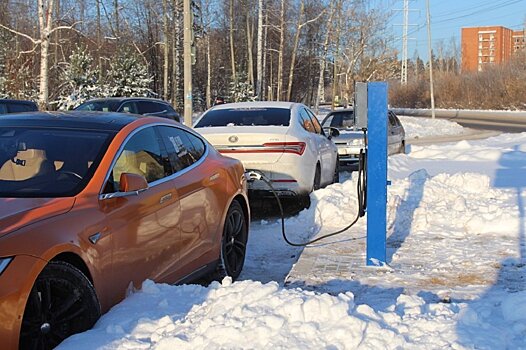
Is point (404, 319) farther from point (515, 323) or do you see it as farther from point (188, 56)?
point (188, 56)

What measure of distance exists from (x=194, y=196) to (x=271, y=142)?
355 cm

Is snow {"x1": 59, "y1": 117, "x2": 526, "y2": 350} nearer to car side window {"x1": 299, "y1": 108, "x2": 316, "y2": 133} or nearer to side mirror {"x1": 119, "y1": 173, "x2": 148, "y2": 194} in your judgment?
side mirror {"x1": 119, "y1": 173, "x2": 148, "y2": 194}

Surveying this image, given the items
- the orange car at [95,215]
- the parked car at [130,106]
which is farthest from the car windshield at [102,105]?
the orange car at [95,215]

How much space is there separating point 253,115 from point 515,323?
6211 mm

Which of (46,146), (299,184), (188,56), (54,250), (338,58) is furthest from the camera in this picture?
(338,58)

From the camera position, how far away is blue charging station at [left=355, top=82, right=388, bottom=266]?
19.3ft

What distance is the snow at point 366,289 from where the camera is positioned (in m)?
3.35

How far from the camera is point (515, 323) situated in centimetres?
373

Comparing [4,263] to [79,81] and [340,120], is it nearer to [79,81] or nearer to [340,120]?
[340,120]

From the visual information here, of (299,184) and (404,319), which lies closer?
(404,319)

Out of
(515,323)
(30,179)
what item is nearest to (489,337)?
(515,323)

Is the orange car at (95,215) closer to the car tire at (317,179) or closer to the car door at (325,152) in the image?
the car tire at (317,179)

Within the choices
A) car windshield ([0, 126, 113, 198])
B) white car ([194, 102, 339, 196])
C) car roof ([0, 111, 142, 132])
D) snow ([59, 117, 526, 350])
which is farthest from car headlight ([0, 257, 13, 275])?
white car ([194, 102, 339, 196])

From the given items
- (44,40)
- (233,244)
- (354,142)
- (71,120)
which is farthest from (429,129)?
(71,120)
